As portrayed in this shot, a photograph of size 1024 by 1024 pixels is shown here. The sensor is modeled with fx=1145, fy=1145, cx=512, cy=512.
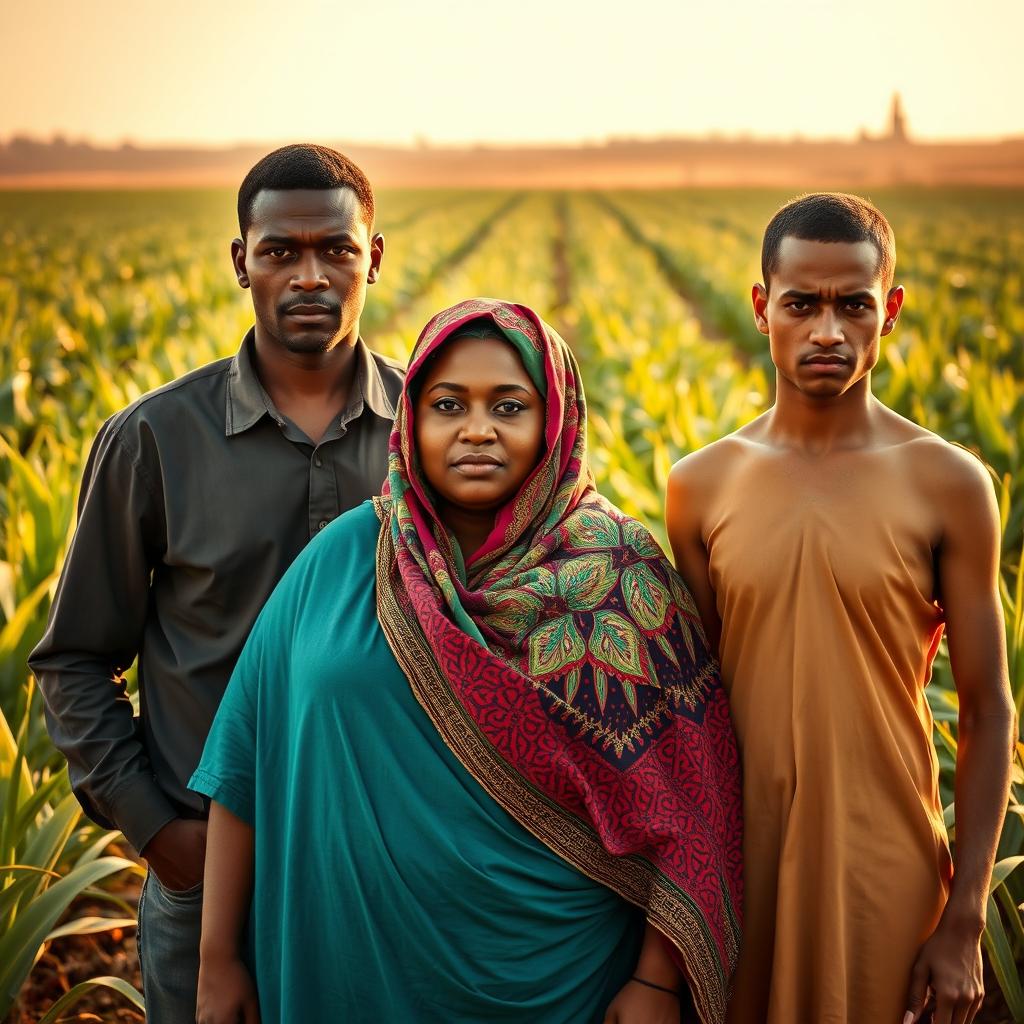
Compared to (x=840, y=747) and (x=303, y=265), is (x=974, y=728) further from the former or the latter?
(x=303, y=265)

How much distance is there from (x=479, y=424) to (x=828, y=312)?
630 mm

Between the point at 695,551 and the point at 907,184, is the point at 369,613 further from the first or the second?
the point at 907,184

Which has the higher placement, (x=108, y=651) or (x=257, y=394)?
(x=257, y=394)

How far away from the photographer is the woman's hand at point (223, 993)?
2061 millimetres

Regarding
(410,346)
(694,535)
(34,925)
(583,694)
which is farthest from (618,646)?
(410,346)

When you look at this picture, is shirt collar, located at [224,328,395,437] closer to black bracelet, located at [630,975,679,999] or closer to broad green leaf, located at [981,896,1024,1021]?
black bracelet, located at [630,975,679,999]

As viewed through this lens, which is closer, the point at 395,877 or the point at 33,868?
the point at 395,877

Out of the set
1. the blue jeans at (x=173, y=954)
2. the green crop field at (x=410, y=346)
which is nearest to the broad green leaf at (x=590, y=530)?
the blue jeans at (x=173, y=954)

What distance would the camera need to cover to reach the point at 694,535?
7.18 ft

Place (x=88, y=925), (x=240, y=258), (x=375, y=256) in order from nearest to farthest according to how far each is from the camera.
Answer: (x=240, y=258) < (x=375, y=256) < (x=88, y=925)

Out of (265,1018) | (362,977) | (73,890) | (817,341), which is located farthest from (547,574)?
(73,890)

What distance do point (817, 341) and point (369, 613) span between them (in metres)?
0.90

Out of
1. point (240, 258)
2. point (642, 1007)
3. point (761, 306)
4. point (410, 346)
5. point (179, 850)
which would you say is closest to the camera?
point (642, 1007)

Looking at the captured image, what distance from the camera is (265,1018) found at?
206 cm
